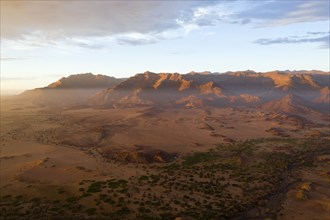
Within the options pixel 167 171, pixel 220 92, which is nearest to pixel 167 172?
pixel 167 171

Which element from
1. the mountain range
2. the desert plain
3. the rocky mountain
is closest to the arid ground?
the desert plain

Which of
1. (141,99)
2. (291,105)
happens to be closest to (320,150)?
(291,105)

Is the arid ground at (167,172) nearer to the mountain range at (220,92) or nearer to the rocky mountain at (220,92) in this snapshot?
the mountain range at (220,92)

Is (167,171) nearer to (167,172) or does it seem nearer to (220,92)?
(167,172)

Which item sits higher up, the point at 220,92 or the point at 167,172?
the point at 220,92

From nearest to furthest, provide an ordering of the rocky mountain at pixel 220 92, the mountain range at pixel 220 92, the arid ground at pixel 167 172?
the arid ground at pixel 167 172 < the mountain range at pixel 220 92 < the rocky mountain at pixel 220 92

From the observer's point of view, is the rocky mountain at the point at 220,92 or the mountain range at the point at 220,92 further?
the rocky mountain at the point at 220,92

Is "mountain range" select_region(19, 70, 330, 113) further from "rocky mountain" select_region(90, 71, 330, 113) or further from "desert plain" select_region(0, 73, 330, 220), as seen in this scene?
"desert plain" select_region(0, 73, 330, 220)

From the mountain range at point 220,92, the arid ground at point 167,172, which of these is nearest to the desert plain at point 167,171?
the arid ground at point 167,172
